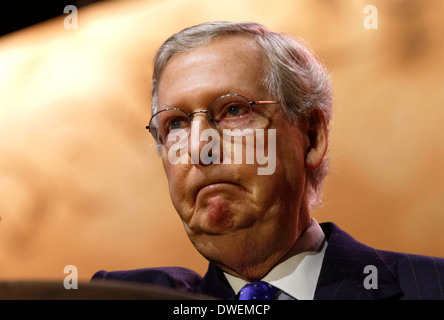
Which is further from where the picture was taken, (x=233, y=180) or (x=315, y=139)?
(x=315, y=139)

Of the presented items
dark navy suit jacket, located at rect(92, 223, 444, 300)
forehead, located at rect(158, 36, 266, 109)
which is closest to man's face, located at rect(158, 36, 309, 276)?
forehead, located at rect(158, 36, 266, 109)

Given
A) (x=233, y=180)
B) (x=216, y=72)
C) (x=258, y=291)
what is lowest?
(x=258, y=291)

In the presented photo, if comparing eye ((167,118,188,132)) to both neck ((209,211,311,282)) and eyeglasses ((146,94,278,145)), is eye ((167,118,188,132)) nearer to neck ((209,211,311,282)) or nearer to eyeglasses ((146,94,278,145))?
eyeglasses ((146,94,278,145))

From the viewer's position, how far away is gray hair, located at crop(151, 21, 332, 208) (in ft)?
4.94

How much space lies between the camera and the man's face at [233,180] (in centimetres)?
136

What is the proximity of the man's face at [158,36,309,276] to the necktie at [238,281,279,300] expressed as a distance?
0.23 feet

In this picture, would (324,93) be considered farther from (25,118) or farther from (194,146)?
(25,118)

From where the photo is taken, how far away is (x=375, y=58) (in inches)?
82.4

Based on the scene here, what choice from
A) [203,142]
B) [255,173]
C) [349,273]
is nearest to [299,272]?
[349,273]

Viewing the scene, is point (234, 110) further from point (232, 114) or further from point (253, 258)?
point (253, 258)

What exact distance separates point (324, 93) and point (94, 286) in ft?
4.04

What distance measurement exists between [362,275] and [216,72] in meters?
0.73

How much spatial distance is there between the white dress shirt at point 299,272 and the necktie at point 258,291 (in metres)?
0.03

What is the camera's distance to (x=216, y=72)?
143cm
